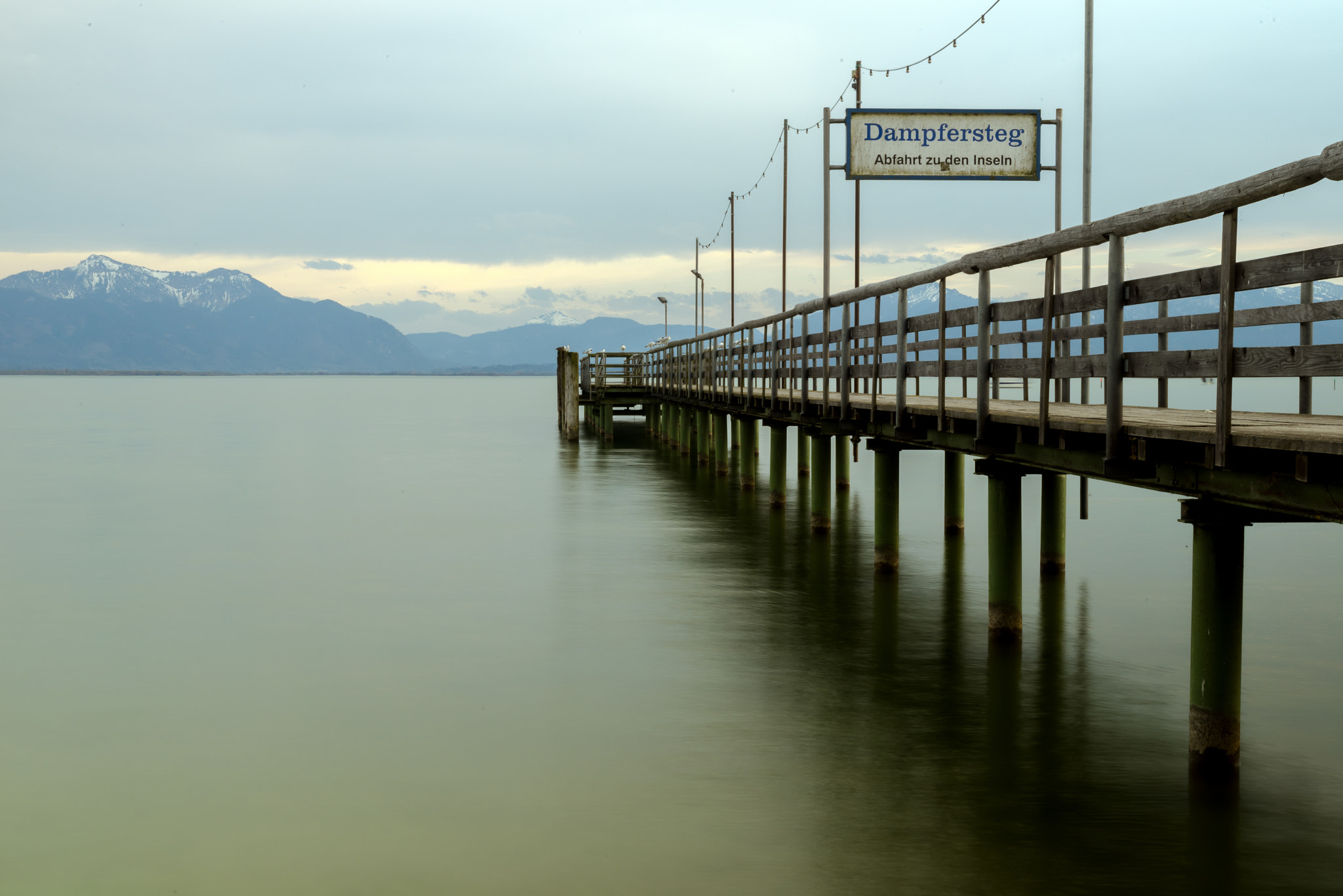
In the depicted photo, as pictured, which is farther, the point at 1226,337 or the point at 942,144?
the point at 942,144

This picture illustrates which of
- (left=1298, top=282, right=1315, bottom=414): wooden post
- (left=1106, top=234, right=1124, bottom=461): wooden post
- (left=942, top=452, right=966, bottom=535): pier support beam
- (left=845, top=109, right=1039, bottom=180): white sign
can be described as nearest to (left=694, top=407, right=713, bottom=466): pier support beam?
(left=942, top=452, right=966, bottom=535): pier support beam

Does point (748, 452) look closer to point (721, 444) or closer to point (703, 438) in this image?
point (721, 444)

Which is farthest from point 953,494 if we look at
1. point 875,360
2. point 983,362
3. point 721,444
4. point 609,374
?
point 609,374

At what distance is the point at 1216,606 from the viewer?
25.1 ft

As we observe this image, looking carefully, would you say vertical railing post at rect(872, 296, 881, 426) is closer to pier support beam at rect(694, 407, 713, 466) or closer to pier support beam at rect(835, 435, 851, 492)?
pier support beam at rect(835, 435, 851, 492)

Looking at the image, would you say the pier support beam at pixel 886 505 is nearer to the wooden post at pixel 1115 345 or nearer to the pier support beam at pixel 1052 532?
the pier support beam at pixel 1052 532

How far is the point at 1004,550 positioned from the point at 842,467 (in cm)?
1426

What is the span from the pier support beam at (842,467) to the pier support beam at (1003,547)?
12.7 metres

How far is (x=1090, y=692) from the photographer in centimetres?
1073

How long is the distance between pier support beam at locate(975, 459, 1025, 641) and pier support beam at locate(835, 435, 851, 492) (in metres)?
12.7

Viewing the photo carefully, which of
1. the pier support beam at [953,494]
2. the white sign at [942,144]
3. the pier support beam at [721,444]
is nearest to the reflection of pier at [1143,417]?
the pier support beam at [953,494]

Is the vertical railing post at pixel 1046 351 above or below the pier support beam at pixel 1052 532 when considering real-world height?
above

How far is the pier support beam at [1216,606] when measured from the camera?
762 centimetres

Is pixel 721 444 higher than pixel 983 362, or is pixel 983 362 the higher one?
pixel 983 362
